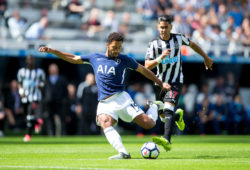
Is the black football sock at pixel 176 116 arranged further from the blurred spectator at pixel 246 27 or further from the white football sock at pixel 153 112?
the blurred spectator at pixel 246 27

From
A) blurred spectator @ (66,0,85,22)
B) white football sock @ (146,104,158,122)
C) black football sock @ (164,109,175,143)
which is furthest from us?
blurred spectator @ (66,0,85,22)

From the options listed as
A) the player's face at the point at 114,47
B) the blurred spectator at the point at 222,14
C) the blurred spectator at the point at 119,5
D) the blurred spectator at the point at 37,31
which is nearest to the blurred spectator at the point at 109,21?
the blurred spectator at the point at 119,5

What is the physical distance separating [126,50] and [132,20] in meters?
2.93

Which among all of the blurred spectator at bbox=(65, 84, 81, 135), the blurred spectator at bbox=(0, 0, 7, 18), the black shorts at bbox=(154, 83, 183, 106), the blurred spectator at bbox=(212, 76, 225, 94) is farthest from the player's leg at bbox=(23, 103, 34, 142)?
the blurred spectator at bbox=(212, 76, 225, 94)

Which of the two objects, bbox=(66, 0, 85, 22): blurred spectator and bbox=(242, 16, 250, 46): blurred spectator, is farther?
bbox=(242, 16, 250, 46): blurred spectator

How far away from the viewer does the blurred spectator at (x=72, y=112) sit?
66.8ft

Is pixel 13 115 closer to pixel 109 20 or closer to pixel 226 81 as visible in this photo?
pixel 109 20

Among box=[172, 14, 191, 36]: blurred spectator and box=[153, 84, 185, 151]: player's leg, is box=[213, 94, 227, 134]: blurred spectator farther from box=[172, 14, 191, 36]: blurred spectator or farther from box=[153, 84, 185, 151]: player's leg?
box=[153, 84, 185, 151]: player's leg

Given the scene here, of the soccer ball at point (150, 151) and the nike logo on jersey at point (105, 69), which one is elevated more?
the nike logo on jersey at point (105, 69)

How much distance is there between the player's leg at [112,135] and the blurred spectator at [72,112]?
11.6 metres

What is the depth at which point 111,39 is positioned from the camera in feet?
27.9

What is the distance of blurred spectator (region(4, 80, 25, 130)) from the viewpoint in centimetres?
1998

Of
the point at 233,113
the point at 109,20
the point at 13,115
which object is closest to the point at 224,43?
the point at 233,113

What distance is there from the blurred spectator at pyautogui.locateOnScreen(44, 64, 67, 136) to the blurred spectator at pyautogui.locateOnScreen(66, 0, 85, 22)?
125 inches
